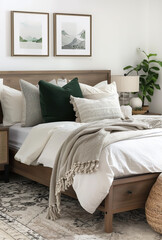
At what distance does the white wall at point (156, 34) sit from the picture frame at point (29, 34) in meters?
1.59

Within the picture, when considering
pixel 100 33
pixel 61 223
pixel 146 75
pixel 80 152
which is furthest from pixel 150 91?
pixel 61 223

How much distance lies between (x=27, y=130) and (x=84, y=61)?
5.31 ft

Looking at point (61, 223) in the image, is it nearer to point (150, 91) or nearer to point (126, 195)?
point (126, 195)

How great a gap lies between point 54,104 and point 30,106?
276mm

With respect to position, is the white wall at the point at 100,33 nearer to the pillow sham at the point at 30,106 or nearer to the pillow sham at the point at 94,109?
the pillow sham at the point at 30,106

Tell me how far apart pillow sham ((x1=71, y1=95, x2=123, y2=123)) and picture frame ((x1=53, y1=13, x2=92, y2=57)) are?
1158mm

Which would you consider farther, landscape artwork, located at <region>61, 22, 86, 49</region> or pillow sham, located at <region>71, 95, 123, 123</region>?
landscape artwork, located at <region>61, 22, 86, 49</region>

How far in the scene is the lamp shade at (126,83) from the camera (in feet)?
19.1

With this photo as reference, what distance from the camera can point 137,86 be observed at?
19.4 feet

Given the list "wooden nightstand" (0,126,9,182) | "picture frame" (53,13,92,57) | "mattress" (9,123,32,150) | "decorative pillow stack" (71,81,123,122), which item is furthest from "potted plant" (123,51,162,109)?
"wooden nightstand" (0,126,9,182)

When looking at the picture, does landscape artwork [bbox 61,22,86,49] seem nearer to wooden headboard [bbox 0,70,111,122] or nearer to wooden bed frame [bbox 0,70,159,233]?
wooden headboard [bbox 0,70,111,122]

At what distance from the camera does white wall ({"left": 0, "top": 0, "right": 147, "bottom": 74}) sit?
5.31 m

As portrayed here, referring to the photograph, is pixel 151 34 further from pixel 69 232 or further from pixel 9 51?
pixel 69 232

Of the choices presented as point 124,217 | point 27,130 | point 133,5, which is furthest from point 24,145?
point 133,5
